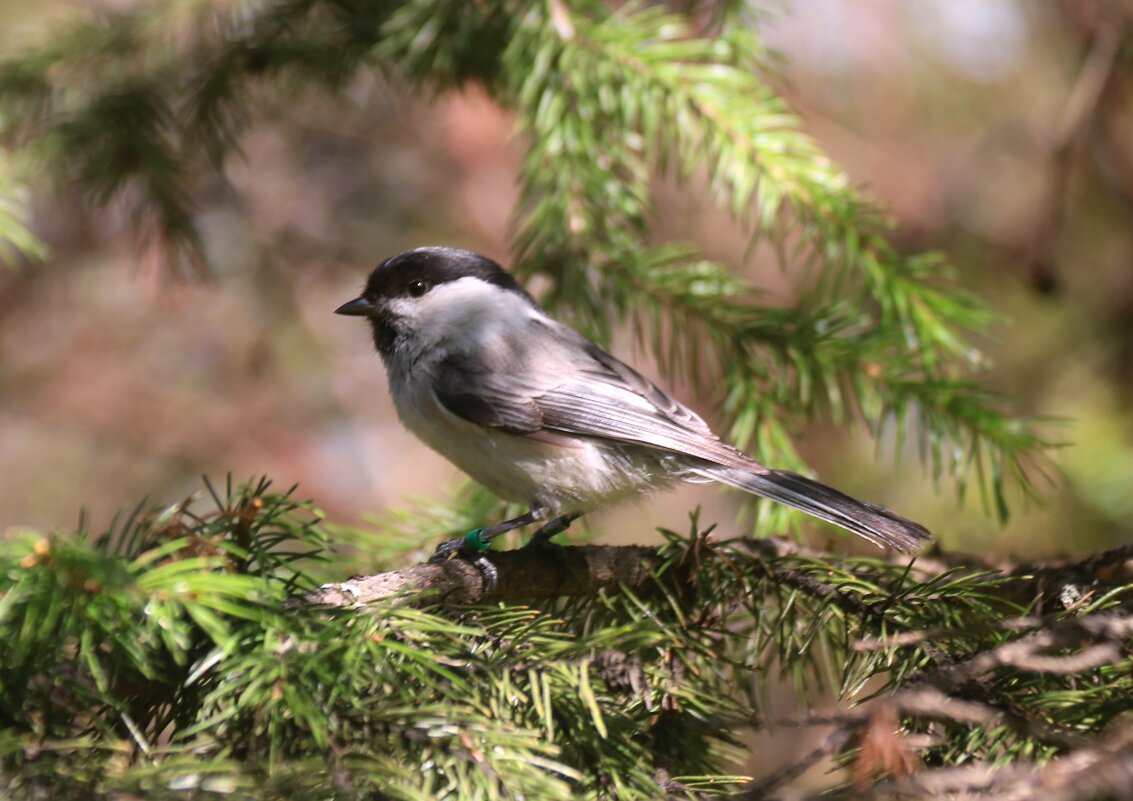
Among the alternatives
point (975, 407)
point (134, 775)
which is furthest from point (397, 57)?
point (134, 775)

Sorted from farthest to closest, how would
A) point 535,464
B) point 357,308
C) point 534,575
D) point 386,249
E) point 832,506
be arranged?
point 386,249 < point 357,308 < point 535,464 < point 832,506 < point 534,575

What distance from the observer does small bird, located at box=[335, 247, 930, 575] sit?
212 centimetres

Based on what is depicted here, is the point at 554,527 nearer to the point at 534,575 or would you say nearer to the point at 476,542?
the point at 476,542

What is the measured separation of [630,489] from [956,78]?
2.58 meters

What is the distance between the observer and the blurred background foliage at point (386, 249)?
11.3 ft

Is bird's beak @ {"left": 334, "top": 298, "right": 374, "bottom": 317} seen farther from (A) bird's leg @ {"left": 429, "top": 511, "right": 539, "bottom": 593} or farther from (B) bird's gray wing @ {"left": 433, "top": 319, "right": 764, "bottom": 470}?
(A) bird's leg @ {"left": 429, "top": 511, "right": 539, "bottom": 593}

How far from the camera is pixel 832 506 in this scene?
184 centimetres

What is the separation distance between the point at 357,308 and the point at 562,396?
0.58 metres

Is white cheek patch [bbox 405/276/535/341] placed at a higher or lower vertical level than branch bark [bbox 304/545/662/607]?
higher

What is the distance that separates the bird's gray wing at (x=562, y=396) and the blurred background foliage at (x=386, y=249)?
4.12 feet

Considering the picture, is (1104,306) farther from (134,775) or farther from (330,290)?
(134,775)

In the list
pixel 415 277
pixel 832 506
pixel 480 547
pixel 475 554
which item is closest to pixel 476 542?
pixel 480 547

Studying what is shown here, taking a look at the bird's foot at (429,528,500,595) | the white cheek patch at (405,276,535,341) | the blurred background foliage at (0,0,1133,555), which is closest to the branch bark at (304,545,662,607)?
the bird's foot at (429,528,500,595)

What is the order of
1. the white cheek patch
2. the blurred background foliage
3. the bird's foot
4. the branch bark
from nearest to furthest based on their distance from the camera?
the branch bark, the bird's foot, the white cheek patch, the blurred background foliage
